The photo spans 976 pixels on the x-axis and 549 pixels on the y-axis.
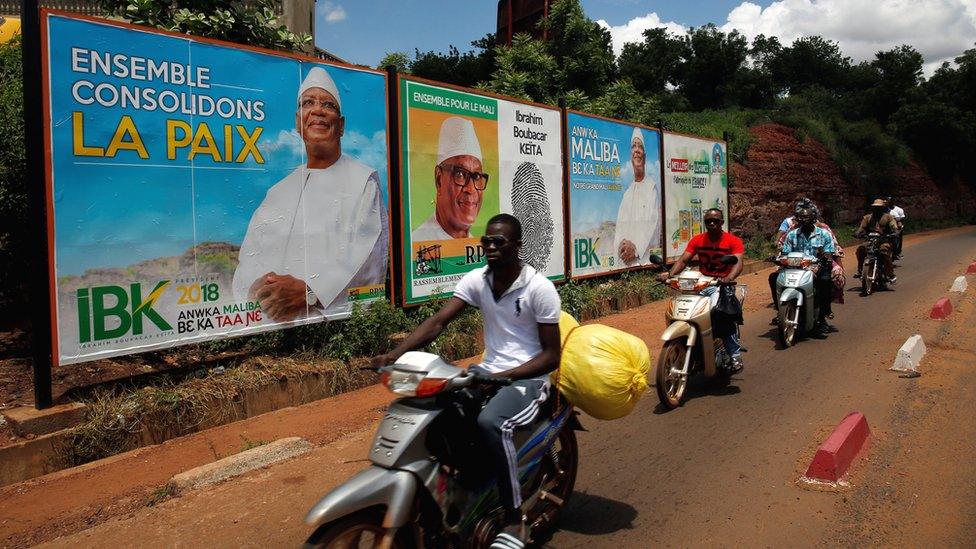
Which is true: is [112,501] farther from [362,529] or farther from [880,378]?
[880,378]

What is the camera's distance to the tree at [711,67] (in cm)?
3841

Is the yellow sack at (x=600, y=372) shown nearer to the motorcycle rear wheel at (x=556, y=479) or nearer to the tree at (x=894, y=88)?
the motorcycle rear wheel at (x=556, y=479)

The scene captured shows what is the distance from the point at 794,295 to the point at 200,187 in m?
6.65

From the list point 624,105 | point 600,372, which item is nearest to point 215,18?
point 600,372

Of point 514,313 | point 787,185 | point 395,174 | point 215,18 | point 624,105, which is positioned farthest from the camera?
point 787,185

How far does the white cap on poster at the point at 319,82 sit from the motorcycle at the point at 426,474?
4905 millimetres

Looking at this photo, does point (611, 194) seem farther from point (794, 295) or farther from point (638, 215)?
point (794, 295)

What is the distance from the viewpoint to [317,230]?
281 inches

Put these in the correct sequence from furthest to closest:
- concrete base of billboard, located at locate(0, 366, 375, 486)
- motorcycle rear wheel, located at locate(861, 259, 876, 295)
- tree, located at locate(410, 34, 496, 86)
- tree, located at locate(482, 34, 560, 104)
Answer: tree, located at locate(410, 34, 496, 86), tree, located at locate(482, 34, 560, 104), motorcycle rear wheel, located at locate(861, 259, 876, 295), concrete base of billboard, located at locate(0, 366, 375, 486)

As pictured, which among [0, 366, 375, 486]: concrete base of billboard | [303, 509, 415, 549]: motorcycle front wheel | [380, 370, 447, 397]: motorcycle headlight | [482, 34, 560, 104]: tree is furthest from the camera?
[482, 34, 560, 104]: tree

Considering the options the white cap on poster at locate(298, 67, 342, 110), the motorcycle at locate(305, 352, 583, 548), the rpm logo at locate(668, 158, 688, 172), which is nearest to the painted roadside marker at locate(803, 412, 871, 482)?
the motorcycle at locate(305, 352, 583, 548)

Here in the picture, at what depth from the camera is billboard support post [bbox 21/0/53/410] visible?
199 inches

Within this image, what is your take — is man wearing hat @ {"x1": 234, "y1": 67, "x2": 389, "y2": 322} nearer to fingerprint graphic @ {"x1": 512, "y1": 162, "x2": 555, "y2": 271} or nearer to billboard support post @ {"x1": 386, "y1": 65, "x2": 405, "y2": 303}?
billboard support post @ {"x1": 386, "y1": 65, "x2": 405, "y2": 303}

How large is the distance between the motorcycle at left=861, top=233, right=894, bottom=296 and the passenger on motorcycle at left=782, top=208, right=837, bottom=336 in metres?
4.34
